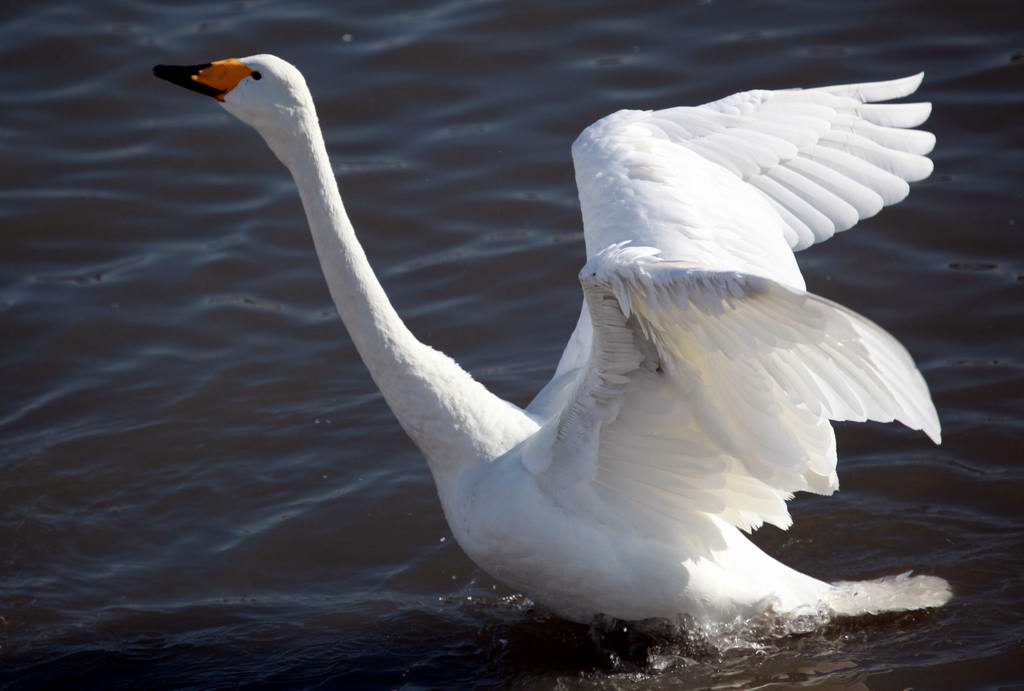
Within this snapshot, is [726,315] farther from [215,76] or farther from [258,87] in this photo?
[215,76]

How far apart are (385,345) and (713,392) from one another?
1567 mm

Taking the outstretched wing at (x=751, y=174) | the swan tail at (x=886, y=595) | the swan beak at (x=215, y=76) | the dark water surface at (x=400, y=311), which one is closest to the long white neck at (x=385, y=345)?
the swan beak at (x=215, y=76)

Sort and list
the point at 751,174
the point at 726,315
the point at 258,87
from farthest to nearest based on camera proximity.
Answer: the point at 751,174 → the point at 258,87 → the point at 726,315

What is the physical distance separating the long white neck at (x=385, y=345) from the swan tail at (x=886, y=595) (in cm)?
171

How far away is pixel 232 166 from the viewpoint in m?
11.4

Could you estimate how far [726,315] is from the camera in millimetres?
4848

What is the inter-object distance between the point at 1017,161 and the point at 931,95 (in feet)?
3.48

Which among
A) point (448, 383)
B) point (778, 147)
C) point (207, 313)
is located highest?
point (778, 147)

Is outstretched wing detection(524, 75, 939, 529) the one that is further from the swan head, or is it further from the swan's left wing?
the swan head

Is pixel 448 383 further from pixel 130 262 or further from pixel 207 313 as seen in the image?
pixel 130 262

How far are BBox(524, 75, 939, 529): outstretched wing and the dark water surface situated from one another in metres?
1.10

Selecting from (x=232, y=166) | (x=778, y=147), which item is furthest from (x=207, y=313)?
(x=778, y=147)

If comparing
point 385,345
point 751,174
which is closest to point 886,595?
point 751,174

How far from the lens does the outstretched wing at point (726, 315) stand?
4699mm
